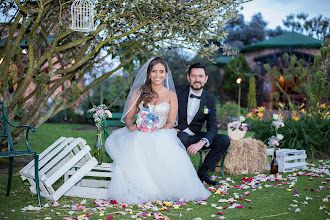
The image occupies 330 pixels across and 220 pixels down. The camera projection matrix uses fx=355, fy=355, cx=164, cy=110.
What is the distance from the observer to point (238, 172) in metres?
6.19

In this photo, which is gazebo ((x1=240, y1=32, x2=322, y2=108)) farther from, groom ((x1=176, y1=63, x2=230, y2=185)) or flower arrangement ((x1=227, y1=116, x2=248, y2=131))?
groom ((x1=176, y1=63, x2=230, y2=185))

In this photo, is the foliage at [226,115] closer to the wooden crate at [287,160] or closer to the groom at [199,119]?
the wooden crate at [287,160]

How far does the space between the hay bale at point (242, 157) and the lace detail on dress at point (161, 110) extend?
5.52 feet

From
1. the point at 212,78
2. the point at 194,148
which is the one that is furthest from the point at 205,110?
the point at 212,78

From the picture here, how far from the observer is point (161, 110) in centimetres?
504

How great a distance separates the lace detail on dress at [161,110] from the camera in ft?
16.5

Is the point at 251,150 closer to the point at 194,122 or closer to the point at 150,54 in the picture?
the point at 194,122

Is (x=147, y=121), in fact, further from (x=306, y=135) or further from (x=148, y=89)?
(x=306, y=135)

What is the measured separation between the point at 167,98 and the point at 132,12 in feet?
4.29

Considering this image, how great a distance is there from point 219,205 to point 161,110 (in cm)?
156

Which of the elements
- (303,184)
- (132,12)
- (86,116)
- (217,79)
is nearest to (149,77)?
(132,12)

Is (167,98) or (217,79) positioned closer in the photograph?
(167,98)

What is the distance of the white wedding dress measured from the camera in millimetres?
4211

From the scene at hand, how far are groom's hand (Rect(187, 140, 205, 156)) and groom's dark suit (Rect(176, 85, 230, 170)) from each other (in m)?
0.17
